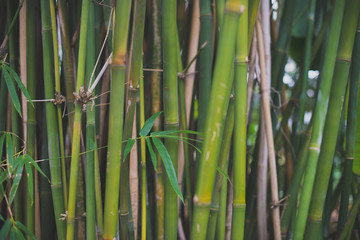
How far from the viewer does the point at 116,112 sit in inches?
18.2

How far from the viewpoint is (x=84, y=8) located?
52 cm

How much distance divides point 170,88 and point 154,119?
0.06 metres

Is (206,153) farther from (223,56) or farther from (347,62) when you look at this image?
(347,62)

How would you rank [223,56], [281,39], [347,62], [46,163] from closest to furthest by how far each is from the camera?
[223,56] → [347,62] → [46,163] → [281,39]

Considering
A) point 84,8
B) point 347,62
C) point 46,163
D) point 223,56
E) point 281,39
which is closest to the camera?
point 223,56

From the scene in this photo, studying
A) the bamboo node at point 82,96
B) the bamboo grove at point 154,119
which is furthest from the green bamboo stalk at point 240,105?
the bamboo node at point 82,96

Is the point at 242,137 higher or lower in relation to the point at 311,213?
higher

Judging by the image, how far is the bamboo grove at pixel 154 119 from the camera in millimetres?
469

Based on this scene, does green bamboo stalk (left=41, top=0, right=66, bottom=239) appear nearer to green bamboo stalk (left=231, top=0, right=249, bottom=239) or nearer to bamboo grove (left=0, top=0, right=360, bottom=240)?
bamboo grove (left=0, top=0, right=360, bottom=240)

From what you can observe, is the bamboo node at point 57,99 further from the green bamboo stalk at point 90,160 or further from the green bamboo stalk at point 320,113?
the green bamboo stalk at point 320,113

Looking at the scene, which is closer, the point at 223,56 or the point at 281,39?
the point at 223,56

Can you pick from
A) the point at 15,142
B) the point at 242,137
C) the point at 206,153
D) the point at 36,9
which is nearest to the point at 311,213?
the point at 242,137

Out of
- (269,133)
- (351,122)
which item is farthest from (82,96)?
(351,122)

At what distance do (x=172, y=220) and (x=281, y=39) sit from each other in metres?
0.62
